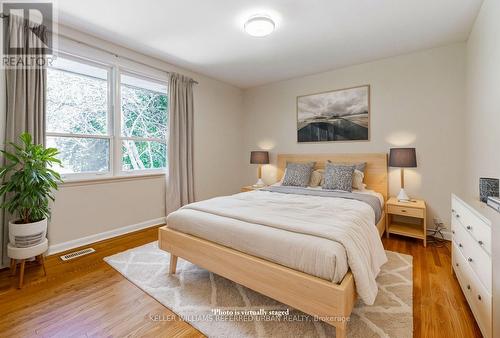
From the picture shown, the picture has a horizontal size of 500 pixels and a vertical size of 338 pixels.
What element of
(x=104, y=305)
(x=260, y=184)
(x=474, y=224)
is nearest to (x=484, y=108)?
(x=474, y=224)

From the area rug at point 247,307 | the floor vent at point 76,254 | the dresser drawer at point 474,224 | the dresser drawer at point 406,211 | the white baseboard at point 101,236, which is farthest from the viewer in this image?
the dresser drawer at point 406,211

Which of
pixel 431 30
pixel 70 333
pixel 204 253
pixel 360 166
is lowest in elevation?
pixel 70 333

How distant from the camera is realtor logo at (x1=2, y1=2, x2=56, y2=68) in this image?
220 cm

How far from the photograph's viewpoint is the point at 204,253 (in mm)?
1842

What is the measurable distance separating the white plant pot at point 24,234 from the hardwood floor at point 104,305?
0.33 metres

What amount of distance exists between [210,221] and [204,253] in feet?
0.84

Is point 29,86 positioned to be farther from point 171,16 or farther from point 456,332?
point 456,332

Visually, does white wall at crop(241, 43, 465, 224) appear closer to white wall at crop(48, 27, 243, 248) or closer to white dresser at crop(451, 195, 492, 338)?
white dresser at crop(451, 195, 492, 338)

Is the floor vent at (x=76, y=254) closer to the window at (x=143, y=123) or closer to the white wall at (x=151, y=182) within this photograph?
the white wall at (x=151, y=182)

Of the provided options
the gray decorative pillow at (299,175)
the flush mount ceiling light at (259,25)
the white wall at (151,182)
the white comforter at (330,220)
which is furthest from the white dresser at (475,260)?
the white wall at (151,182)

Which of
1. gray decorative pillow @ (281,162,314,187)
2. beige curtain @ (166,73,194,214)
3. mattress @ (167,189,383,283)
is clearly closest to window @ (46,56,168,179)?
beige curtain @ (166,73,194,214)

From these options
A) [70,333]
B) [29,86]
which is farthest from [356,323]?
[29,86]

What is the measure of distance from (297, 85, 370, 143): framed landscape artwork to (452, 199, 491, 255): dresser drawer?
1790mm

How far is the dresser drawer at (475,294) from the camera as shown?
1.28 metres
